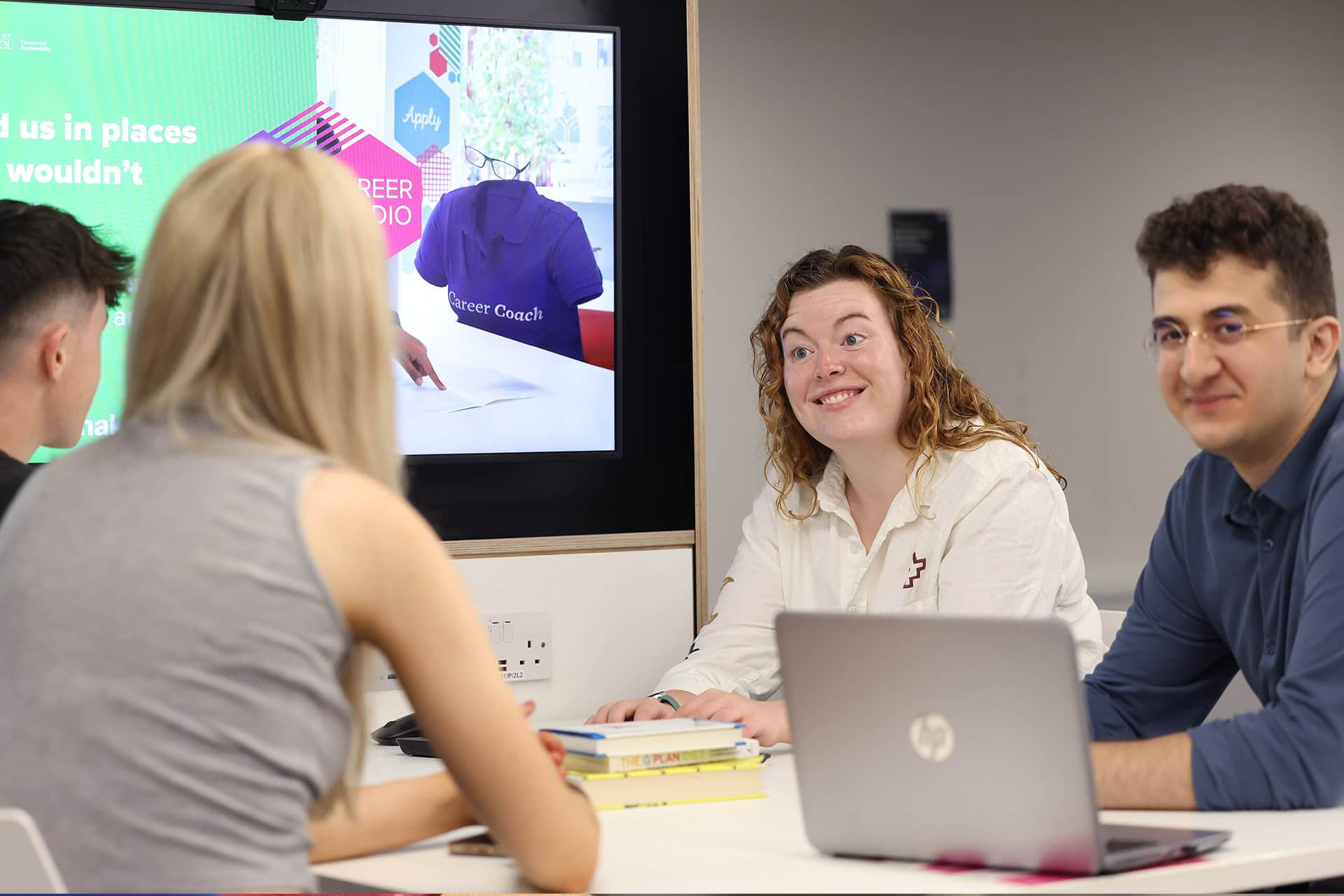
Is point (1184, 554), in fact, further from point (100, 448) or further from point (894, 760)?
point (100, 448)

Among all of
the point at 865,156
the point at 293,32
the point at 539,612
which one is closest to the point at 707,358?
the point at 865,156

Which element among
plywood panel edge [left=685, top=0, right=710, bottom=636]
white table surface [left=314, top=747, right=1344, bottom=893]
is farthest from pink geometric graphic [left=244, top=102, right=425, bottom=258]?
white table surface [left=314, top=747, right=1344, bottom=893]

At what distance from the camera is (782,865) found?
1.35 meters

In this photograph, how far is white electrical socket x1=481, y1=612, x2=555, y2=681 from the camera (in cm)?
280

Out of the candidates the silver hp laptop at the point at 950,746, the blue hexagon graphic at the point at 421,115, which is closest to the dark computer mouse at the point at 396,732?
the silver hp laptop at the point at 950,746

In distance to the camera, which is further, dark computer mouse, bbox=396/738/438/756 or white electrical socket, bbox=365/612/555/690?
white electrical socket, bbox=365/612/555/690

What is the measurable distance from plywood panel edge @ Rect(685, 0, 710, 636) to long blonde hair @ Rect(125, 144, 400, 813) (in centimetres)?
180

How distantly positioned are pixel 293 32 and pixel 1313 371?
1.92 meters

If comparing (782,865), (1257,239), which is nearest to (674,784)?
(782,865)

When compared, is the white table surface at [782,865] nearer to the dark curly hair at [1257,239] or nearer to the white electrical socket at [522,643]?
the dark curly hair at [1257,239]

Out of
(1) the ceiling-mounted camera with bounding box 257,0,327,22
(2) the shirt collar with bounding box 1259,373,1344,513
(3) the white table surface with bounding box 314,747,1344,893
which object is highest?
(1) the ceiling-mounted camera with bounding box 257,0,327,22

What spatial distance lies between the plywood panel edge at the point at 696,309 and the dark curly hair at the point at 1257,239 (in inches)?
55.9

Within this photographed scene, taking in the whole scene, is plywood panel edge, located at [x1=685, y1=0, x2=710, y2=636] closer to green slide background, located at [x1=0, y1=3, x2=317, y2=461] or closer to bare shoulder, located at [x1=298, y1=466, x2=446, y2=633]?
green slide background, located at [x1=0, y1=3, x2=317, y2=461]

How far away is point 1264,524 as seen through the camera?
1.69m
